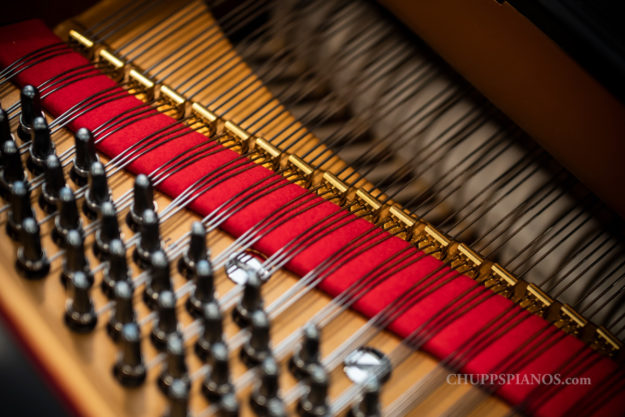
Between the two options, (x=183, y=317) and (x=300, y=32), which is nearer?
(x=183, y=317)

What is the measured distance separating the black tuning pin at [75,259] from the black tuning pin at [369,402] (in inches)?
19.7

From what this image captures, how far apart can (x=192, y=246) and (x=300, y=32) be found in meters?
0.85

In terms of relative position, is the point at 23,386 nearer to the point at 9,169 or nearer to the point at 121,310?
the point at 121,310

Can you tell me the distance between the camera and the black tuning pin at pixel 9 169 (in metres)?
1.27

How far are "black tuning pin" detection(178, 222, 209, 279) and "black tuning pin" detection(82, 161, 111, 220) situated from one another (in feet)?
0.65

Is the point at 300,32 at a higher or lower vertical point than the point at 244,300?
higher

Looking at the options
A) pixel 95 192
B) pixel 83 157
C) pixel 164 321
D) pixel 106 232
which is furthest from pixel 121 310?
pixel 83 157

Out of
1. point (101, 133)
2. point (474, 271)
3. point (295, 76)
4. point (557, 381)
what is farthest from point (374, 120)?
point (557, 381)

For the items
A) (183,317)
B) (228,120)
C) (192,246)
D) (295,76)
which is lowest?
(183,317)

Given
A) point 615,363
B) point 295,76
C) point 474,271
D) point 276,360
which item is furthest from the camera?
point 295,76

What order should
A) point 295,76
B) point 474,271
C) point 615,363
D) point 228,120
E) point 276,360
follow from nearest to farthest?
point 276,360 → point 615,363 → point 474,271 → point 228,120 → point 295,76

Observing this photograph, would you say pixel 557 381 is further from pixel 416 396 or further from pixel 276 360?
pixel 276 360

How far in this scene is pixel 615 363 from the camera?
1.29m

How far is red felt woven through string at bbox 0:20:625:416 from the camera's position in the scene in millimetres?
1230
